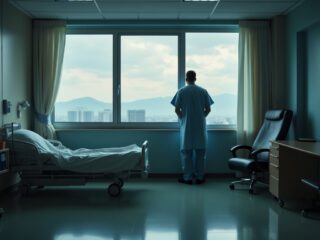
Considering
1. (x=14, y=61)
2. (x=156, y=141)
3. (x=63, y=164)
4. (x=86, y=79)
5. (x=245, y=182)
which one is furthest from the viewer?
(x=86, y=79)

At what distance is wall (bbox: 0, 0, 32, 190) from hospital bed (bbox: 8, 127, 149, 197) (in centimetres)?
36

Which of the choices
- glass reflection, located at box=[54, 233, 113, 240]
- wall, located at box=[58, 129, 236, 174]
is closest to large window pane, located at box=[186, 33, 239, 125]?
wall, located at box=[58, 129, 236, 174]

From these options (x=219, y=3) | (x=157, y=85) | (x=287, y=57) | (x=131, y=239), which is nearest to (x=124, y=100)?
(x=157, y=85)

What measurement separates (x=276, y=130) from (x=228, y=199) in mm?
1198

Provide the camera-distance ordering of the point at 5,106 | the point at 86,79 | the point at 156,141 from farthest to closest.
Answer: the point at 86,79, the point at 156,141, the point at 5,106

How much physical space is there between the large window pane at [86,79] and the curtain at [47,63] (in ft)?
0.77

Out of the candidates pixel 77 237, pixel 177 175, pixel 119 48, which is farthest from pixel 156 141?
pixel 77 237

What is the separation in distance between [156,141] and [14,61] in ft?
7.76

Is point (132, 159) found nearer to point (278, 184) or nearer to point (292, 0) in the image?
point (278, 184)

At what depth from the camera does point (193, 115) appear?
573 cm

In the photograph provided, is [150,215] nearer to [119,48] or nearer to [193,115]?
[193,115]

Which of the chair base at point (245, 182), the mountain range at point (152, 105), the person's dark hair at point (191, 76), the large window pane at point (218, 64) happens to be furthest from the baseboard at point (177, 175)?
the person's dark hair at point (191, 76)

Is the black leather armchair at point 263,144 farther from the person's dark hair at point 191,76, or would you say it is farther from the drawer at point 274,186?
the person's dark hair at point 191,76

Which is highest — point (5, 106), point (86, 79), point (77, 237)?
point (86, 79)
